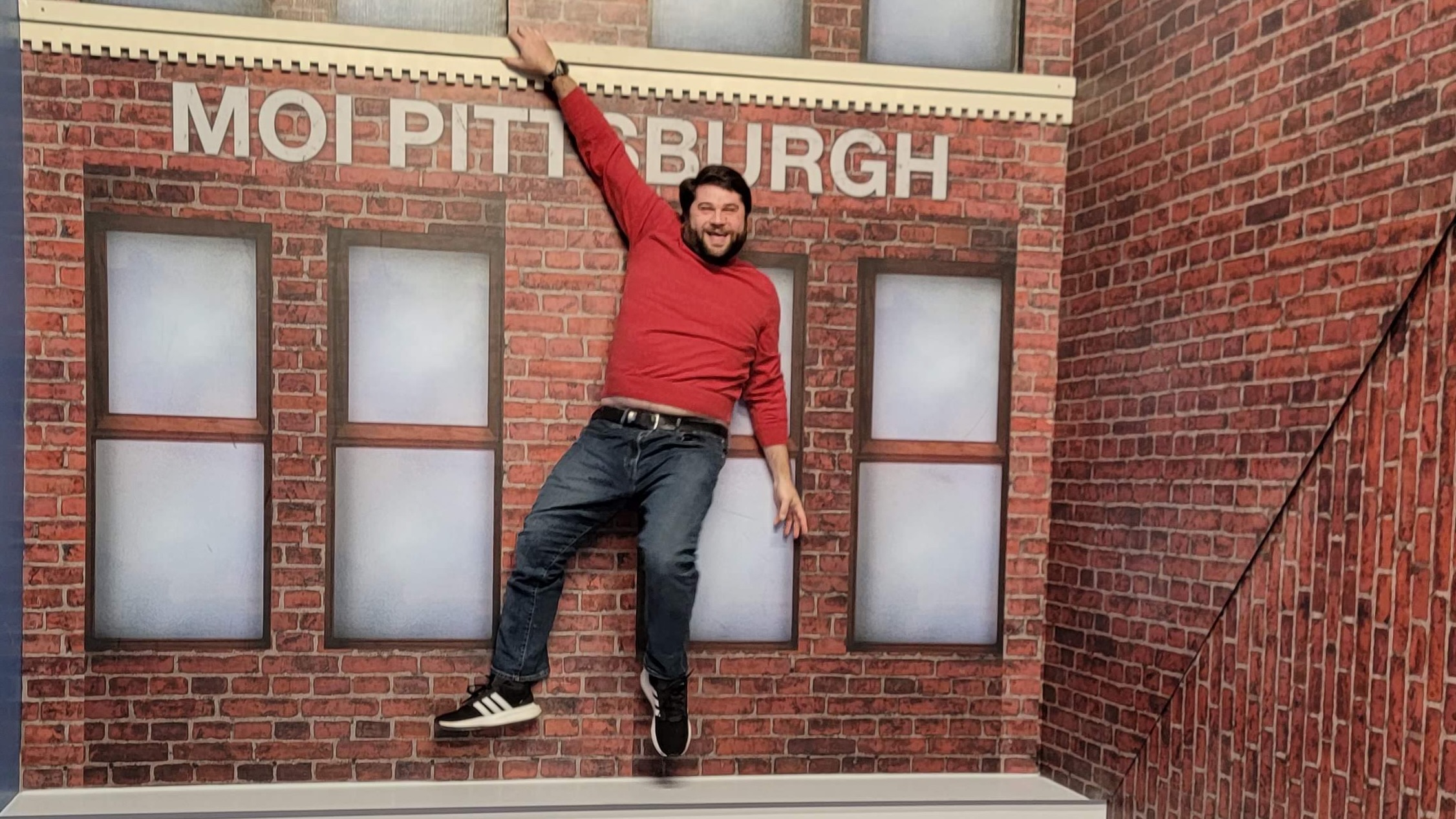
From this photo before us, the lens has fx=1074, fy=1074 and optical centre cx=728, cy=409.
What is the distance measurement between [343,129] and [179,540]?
1.47 m

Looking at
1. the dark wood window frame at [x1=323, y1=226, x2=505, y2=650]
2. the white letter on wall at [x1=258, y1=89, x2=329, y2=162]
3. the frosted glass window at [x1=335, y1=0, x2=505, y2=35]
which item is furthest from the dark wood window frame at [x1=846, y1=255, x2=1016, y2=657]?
the white letter on wall at [x1=258, y1=89, x2=329, y2=162]

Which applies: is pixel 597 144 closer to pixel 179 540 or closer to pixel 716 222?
pixel 716 222

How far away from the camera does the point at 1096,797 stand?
12.2 feet

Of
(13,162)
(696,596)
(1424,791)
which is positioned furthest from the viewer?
(696,596)

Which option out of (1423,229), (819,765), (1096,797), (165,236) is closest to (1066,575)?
(1096,797)

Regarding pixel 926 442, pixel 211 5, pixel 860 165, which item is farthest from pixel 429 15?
pixel 926 442

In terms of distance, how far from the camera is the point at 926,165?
3859mm

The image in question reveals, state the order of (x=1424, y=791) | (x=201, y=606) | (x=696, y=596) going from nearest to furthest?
(x=1424, y=791), (x=201, y=606), (x=696, y=596)

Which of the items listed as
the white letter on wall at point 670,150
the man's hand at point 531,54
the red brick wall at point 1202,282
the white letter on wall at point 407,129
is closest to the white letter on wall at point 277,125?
the white letter on wall at point 407,129

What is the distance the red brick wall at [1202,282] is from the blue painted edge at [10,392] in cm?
350

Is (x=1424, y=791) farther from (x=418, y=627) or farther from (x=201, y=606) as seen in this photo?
(x=201, y=606)

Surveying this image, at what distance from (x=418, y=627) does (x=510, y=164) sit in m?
1.62

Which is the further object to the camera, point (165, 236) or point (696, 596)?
point (696, 596)

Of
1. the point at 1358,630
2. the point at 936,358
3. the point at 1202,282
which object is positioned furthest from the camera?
the point at 936,358
